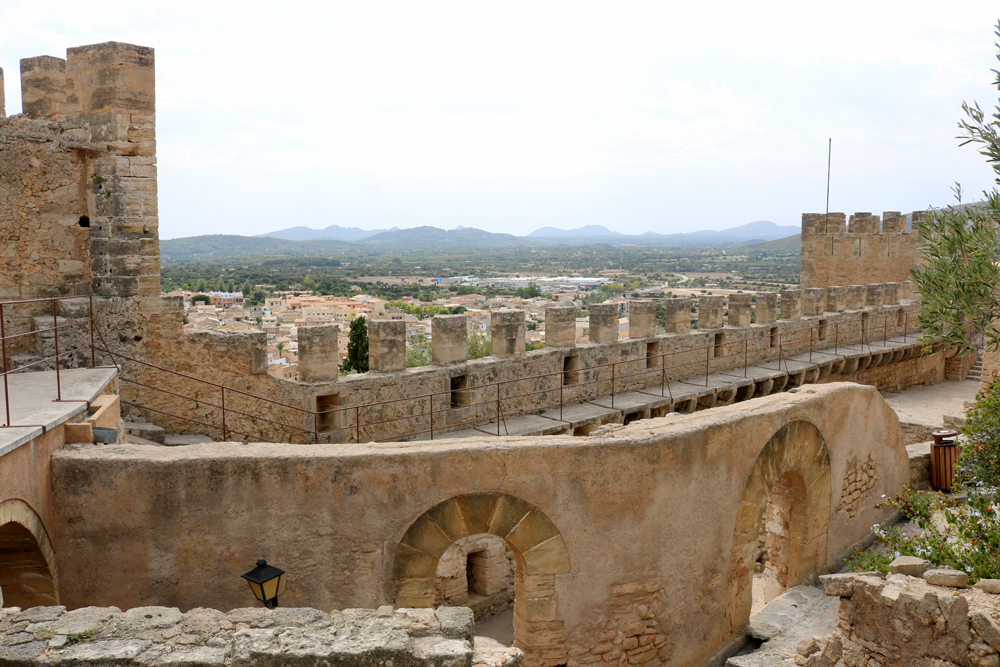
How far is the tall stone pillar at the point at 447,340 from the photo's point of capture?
9688 mm

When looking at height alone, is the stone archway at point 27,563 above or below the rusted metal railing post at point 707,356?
below

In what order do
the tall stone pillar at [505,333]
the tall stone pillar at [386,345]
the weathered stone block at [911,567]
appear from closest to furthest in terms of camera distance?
the weathered stone block at [911,567] → the tall stone pillar at [386,345] → the tall stone pillar at [505,333]

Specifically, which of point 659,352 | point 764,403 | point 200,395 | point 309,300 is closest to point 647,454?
point 764,403

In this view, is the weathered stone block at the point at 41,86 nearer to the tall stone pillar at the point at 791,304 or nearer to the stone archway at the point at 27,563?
the stone archway at the point at 27,563

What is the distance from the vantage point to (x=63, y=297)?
7934 millimetres

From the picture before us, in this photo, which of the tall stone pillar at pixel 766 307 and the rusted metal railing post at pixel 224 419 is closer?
the rusted metal railing post at pixel 224 419

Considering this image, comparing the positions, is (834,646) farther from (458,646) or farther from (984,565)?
(458,646)

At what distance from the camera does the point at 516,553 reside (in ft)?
20.0

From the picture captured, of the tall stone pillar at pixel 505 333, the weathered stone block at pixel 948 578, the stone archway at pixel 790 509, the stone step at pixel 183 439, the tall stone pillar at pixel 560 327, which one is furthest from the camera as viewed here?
the tall stone pillar at pixel 560 327

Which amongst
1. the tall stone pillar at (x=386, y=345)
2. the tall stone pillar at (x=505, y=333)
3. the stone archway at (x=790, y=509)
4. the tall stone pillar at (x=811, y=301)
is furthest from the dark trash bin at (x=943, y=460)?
the tall stone pillar at (x=386, y=345)

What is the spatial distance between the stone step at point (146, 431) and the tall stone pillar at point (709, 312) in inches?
328

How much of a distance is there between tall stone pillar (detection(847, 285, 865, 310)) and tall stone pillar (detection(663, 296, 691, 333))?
213 inches

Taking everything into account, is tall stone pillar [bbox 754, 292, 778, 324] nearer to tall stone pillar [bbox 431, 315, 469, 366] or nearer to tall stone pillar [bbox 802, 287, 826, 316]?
tall stone pillar [bbox 802, 287, 826, 316]

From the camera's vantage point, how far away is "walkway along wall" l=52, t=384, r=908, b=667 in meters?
5.55
